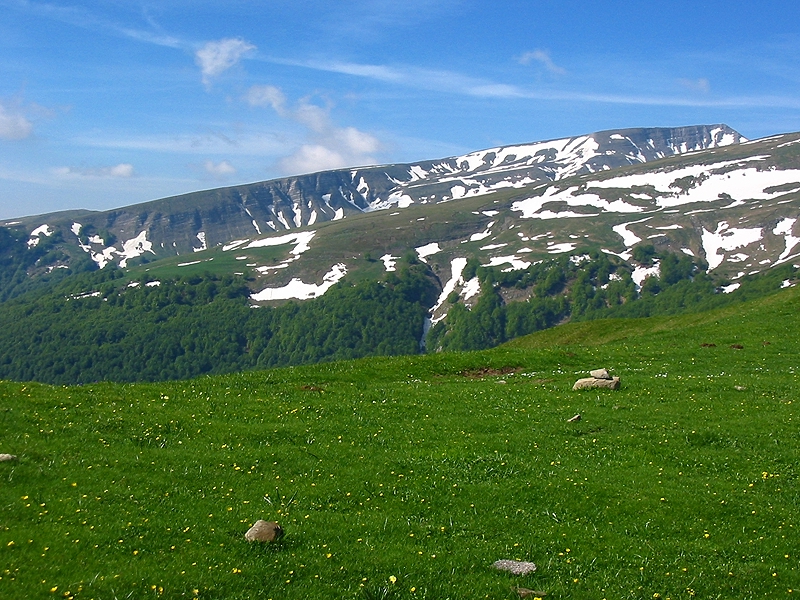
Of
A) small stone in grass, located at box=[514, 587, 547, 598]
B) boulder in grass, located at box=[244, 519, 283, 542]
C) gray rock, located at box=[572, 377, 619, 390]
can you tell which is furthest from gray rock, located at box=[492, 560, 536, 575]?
gray rock, located at box=[572, 377, 619, 390]

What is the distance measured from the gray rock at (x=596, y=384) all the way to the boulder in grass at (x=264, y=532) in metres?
21.2

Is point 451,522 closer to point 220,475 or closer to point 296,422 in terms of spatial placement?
point 220,475

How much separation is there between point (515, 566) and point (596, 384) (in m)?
20.0

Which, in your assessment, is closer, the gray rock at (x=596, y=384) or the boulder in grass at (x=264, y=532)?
the boulder in grass at (x=264, y=532)

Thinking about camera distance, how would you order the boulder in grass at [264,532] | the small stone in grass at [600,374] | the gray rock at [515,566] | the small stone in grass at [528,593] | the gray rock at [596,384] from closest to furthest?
the small stone in grass at [528,593] < the gray rock at [515,566] < the boulder in grass at [264,532] < the gray rock at [596,384] < the small stone in grass at [600,374]

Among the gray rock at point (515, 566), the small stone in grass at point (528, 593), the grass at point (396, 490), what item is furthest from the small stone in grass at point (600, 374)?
the small stone in grass at point (528, 593)

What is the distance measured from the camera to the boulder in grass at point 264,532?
15461mm

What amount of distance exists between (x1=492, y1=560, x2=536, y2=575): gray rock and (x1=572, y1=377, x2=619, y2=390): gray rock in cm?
1913

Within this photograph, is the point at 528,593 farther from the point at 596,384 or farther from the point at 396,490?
the point at 596,384

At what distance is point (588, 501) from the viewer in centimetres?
1909

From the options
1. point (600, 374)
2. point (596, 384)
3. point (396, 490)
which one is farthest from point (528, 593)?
point (600, 374)

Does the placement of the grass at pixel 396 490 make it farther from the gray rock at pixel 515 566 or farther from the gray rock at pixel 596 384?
the gray rock at pixel 596 384

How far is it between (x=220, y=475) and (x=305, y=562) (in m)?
5.85

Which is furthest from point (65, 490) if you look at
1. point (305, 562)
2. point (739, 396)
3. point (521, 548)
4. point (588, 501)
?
point (739, 396)
